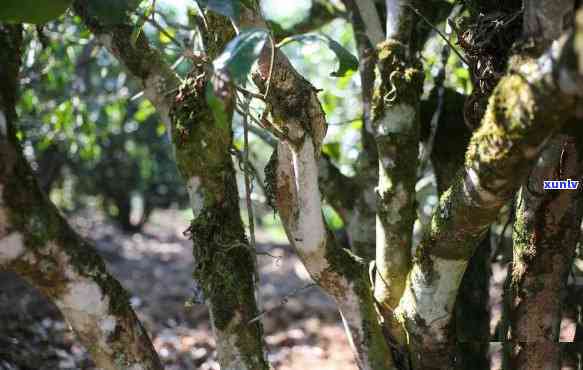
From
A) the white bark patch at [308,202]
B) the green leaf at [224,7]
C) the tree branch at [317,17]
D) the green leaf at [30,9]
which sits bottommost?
the white bark patch at [308,202]

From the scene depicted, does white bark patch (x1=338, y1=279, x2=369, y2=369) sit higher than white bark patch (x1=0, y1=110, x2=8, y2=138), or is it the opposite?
white bark patch (x1=0, y1=110, x2=8, y2=138)

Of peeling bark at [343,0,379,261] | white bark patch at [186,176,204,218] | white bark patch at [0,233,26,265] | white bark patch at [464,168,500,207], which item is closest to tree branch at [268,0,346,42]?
peeling bark at [343,0,379,261]

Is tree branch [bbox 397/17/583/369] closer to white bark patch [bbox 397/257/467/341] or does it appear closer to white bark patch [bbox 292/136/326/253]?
white bark patch [bbox 397/257/467/341]

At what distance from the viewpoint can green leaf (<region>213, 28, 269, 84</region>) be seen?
3.18 feet

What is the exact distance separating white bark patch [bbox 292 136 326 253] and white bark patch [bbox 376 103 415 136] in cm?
34

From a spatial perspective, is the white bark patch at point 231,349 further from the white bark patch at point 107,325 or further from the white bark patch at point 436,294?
the white bark patch at point 436,294

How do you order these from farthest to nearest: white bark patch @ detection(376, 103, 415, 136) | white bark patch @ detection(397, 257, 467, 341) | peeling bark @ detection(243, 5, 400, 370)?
white bark patch @ detection(376, 103, 415, 136) → white bark patch @ detection(397, 257, 467, 341) → peeling bark @ detection(243, 5, 400, 370)

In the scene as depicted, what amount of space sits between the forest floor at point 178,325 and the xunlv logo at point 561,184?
64cm

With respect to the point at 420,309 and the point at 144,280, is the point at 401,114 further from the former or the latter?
the point at 144,280

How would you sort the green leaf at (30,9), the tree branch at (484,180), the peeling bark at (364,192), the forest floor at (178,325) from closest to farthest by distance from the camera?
the tree branch at (484,180) < the green leaf at (30,9) < the peeling bark at (364,192) < the forest floor at (178,325)

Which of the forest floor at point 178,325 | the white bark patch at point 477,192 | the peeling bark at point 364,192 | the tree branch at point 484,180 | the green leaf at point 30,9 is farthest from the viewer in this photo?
the forest floor at point 178,325

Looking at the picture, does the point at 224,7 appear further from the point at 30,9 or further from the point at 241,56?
the point at 30,9

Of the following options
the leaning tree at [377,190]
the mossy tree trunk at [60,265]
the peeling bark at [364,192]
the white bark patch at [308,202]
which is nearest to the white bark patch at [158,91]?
the leaning tree at [377,190]

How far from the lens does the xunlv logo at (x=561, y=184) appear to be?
1.38 meters
